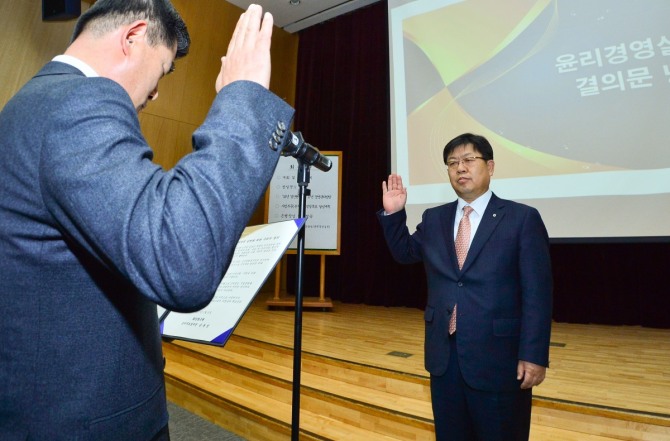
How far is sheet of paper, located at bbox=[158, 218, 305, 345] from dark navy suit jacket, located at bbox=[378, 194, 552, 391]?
3.12 feet

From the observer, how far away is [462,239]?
5.56 feet

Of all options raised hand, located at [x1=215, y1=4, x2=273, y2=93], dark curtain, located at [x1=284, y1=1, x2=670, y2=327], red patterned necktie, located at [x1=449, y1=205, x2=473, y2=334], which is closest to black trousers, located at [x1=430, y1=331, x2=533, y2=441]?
red patterned necktie, located at [x1=449, y1=205, x2=473, y2=334]

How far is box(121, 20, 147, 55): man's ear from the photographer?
567 millimetres

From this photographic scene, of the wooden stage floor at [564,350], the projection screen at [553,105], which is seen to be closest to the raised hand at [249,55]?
the wooden stage floor at [564,350]

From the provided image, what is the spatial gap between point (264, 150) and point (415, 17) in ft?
12.1

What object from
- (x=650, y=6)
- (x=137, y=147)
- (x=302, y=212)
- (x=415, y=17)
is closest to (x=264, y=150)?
(x=137, y=147)

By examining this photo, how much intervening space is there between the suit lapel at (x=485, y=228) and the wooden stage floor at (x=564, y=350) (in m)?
0.83

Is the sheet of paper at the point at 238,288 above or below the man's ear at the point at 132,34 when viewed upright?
below

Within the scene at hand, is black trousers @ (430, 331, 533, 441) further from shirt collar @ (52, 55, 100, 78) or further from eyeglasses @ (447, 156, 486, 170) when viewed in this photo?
shirt collar @ (52, 55, 100, 78)

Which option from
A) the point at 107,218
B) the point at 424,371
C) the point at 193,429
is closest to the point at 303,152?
the point at 107,218

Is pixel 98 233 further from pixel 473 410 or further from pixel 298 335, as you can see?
pixel 473 410

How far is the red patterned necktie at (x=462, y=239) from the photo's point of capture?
163cm

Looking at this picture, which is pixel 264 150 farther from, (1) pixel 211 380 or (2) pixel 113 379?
(1) pixel 211 380

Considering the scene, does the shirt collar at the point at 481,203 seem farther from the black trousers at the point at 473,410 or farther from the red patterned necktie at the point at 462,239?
the black trousers at the point at 473,410
